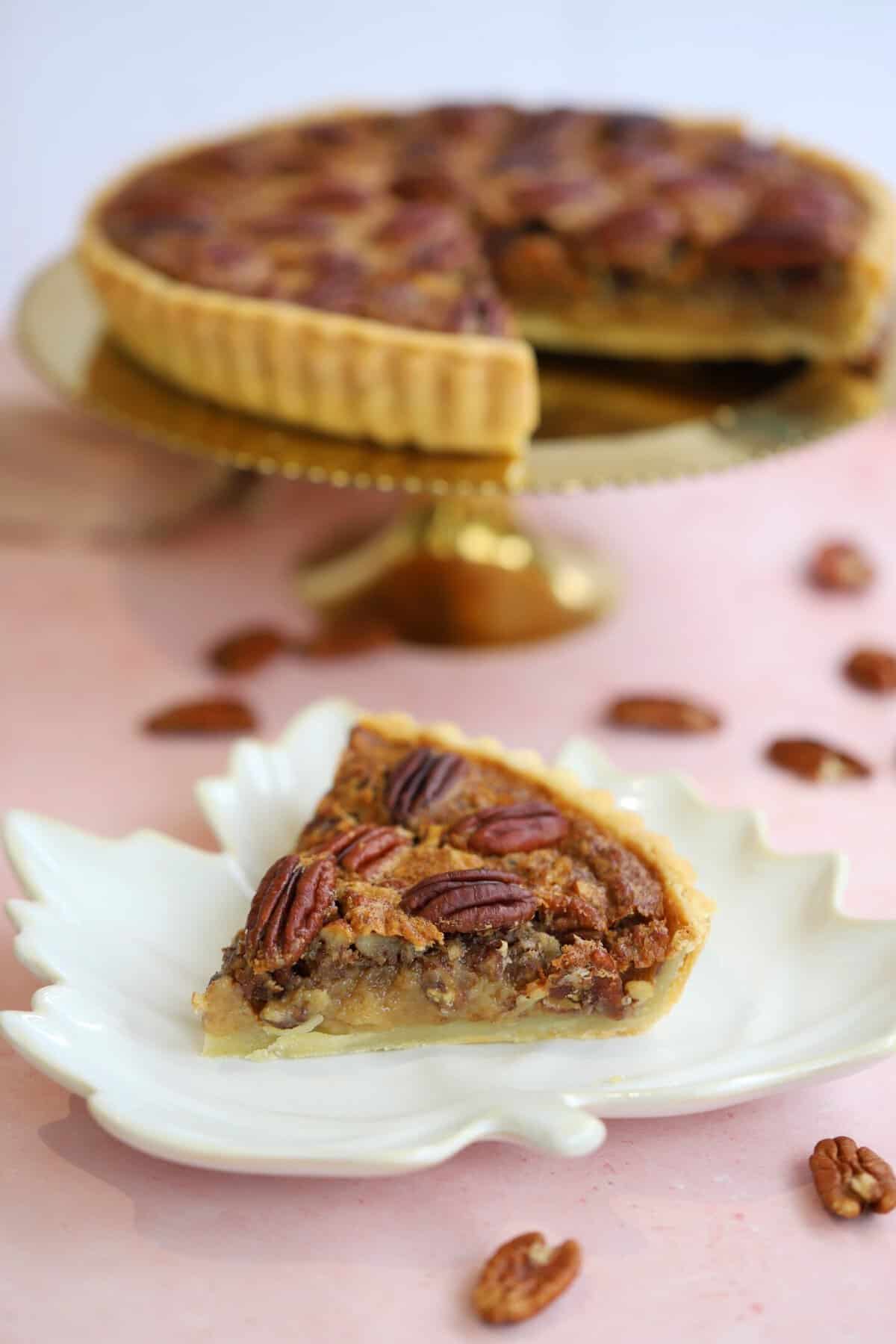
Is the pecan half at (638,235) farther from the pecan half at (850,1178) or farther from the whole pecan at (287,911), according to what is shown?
the pecan half at (850,1178)

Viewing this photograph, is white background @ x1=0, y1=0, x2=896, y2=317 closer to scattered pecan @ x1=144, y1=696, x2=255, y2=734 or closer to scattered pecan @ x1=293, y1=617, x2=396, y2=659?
scattered pecan @ x1=293, y1=617, x2=396, y2=659

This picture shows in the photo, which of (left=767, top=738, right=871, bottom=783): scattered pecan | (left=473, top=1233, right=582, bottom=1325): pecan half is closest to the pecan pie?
(left=473, top=1233, right=582, bottom=1325): pecan half

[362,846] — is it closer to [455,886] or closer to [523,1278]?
[455,886]

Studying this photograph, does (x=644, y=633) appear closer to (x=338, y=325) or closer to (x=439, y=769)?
(x=338, y=325)

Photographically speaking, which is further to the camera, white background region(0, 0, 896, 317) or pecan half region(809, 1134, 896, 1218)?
white background region(0, 0, 896, 317)

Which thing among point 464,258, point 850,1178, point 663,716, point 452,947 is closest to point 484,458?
point 663,716
